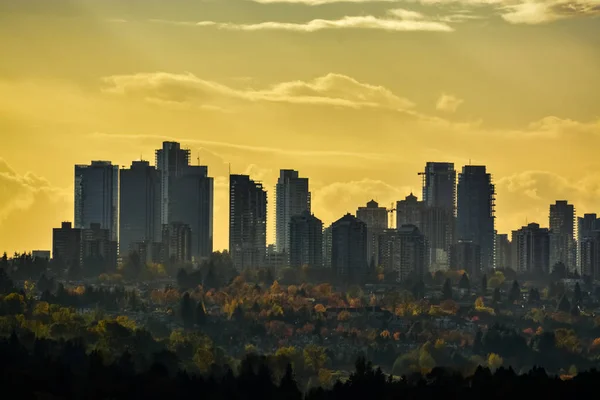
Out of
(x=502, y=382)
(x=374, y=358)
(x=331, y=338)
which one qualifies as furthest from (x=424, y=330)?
(x=502, y=382)

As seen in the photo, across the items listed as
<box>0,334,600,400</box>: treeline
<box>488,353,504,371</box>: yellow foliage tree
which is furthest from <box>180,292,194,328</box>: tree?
<box>0,334,600,400</box>: treeline

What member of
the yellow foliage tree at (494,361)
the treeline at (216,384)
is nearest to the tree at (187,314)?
the yellow foliage tree at (494,361)

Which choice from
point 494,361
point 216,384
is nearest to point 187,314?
point 494,361

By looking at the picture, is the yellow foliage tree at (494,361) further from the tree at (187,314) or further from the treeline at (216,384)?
the treeline at (216,384)

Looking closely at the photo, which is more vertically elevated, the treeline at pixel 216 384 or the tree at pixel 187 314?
the tree at pixel 187 314

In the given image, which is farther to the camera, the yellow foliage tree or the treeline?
the yellow foliage tree

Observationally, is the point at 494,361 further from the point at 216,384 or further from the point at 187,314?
the point at 216,384

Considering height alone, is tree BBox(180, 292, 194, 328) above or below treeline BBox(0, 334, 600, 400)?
above

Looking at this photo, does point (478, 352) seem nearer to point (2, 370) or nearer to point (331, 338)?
point (331, 338)

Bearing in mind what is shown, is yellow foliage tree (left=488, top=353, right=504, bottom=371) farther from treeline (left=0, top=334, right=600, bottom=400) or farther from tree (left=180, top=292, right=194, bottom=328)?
treeline (left=0, top=334, right=600, bottom=400)
